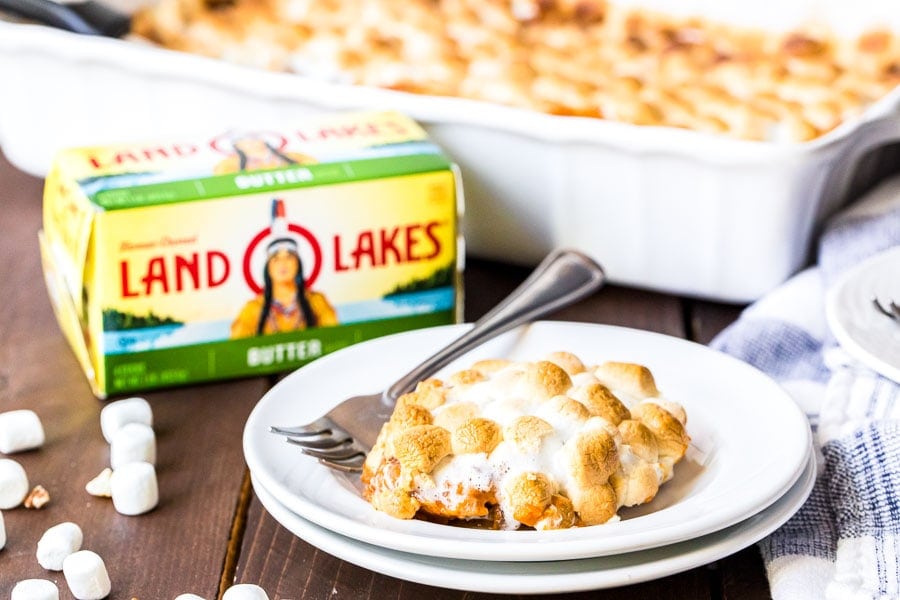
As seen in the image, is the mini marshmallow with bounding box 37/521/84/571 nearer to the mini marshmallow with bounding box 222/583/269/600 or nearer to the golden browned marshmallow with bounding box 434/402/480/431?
the mini marshmallow with bounding box 222/583/269/600

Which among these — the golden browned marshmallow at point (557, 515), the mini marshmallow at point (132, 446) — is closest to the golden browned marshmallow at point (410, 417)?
the golden browned marshmallow at point (557, 515)

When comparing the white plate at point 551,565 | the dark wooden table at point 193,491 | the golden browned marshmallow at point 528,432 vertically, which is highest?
the golden browned marshmallow at point 528,432

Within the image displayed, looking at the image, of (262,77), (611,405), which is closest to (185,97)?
(262,77)

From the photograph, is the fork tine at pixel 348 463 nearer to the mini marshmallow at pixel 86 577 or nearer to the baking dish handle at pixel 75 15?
the mini marshmallow at pixel 86 577

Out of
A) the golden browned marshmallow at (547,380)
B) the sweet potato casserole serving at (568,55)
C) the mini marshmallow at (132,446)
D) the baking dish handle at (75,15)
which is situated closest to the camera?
the golden browned marshmallow at (547,380)

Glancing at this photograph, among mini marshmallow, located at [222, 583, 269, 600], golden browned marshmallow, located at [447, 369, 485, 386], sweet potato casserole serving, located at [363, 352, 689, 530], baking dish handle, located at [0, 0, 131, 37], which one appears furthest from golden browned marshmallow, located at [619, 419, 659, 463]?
baking dish handle, located at [0, 0, 131, 37]
